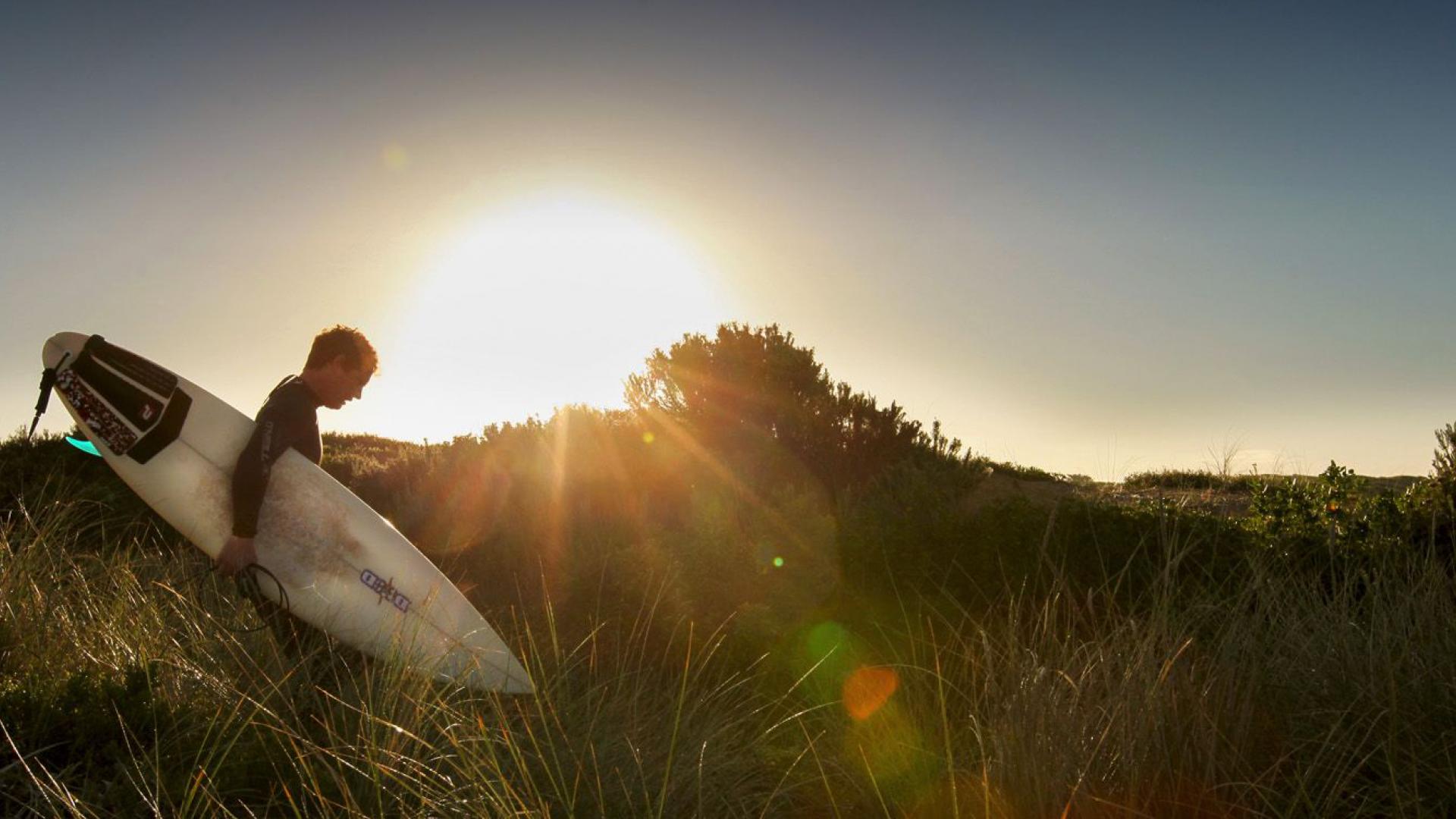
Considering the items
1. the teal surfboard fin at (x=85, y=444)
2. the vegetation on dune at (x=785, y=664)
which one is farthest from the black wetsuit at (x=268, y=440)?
the teal surfboard fin at (x=85, y=444)

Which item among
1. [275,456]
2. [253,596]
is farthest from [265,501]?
[253,596]

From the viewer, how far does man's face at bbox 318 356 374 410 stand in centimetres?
544

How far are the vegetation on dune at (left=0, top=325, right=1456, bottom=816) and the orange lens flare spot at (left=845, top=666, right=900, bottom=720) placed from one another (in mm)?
39

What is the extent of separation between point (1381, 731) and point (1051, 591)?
2.38 m

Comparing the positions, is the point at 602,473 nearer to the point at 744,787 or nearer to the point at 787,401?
the point at 787,401

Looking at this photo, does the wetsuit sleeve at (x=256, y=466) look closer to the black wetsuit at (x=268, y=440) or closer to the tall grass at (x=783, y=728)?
the black wetsuit at (x=268, y=440)

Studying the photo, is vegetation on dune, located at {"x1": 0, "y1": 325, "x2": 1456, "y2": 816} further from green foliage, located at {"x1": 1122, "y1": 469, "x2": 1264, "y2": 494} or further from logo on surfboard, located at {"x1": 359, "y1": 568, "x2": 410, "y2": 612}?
green foliage, located at {"x1": 1122, "y1": 469, "x2": 1264, "y2": 494}

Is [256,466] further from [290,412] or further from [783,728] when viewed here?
[783,728]

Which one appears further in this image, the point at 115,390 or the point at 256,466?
the point at 115,390

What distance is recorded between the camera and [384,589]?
235 inches

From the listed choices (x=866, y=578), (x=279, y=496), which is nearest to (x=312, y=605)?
(x=279, y=496)

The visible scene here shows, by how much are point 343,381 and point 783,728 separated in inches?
125

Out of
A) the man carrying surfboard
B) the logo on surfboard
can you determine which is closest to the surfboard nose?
the man carrying surfboard

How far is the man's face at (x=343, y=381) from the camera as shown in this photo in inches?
214
